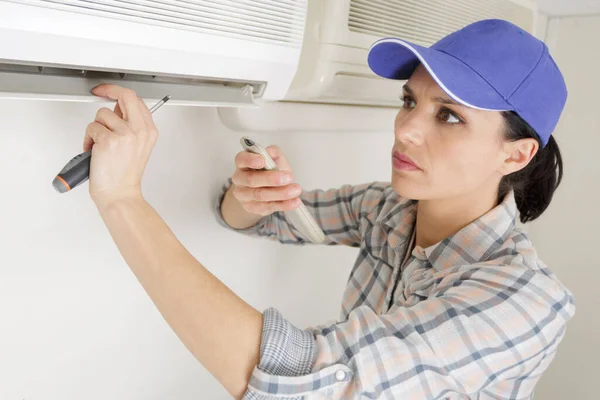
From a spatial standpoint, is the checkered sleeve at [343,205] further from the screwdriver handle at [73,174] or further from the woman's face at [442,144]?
the screwdriver handle at [73,174]

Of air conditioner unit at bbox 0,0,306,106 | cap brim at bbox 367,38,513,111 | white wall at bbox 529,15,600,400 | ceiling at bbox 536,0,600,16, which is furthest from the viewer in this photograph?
white wall at bbox 529,15,600,400

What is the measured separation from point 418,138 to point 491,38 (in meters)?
0.16

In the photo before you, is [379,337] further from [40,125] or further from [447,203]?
[40,125]

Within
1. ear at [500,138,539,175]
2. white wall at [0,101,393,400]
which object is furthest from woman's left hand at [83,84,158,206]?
ear at [500,138,539,175]

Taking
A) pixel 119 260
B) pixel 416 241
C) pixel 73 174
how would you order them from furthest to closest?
pixel 416 241
pixel 119 260
pixel 73 174

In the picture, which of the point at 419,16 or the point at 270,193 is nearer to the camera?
the point at 270,193

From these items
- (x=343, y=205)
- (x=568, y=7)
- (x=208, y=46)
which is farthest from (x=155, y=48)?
(x=568, y=7)

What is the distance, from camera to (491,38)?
29.6 inches

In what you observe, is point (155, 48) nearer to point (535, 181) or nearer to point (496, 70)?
point (496, 70)

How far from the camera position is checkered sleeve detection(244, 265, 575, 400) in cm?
58

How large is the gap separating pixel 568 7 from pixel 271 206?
1.01m

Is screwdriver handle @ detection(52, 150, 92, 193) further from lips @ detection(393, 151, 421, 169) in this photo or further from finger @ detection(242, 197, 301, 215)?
lips @ detection(393, 151, 421, 169)

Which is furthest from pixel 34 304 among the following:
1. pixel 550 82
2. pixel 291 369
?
pixel 550 82

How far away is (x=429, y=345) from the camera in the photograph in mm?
619
